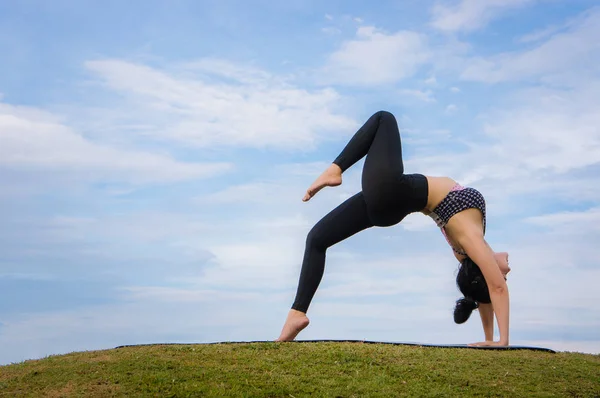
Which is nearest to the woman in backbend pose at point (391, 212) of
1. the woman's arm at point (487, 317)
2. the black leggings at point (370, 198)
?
the black leggings at point (370, 198)

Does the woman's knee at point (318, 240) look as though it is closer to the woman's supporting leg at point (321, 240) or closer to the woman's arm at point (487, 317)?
the woman's supporting leg at point (321, 240)

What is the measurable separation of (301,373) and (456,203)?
8.98ft

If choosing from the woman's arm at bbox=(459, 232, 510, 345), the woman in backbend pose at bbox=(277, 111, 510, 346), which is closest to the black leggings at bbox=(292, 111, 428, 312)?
the woman in backbend pose at bbox=(277, 111, 510, 346)

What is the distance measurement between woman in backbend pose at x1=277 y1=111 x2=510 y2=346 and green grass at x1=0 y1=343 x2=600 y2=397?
0.68 m

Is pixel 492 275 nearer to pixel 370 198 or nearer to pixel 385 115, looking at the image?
pixel 370 198

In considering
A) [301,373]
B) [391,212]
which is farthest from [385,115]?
[301,373]

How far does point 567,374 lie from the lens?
283 inches

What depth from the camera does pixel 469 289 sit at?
26.9ft

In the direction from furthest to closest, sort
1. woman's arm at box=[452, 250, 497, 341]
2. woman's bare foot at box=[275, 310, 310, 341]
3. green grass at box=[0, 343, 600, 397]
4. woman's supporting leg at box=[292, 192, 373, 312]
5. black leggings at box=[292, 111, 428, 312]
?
woman's arm at box=[452, 250, 497, 341], woman's supporting leg at box=[292, 192, 373, 312], woman's bare foot at box=[275, 310, 310, 341], black leggings at box=[292, 111, 428, 312], green grass at box=[0, 343, 600, 397]

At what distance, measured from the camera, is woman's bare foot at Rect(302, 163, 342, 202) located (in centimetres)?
770

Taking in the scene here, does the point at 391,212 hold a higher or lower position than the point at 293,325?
higher

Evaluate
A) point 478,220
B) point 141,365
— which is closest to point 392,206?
→ point 478,220

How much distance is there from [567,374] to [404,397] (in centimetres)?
209

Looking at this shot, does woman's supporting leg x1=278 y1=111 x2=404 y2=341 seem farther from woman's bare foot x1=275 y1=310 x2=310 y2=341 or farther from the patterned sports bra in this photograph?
the patterned sports bra
